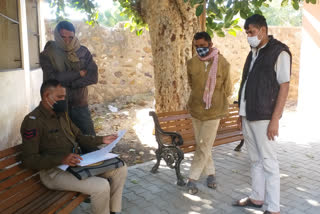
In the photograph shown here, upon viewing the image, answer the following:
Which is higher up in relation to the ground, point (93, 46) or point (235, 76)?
point (93, 46)

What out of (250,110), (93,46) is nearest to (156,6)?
(250,110)

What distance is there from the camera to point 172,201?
3.54 meters

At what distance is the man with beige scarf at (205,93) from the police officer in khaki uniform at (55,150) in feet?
4.17

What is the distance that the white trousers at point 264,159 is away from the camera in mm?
2963

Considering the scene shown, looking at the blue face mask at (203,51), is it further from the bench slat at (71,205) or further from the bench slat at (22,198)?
the bench slat at (22,198)

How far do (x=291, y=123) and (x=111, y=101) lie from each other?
5133 mm

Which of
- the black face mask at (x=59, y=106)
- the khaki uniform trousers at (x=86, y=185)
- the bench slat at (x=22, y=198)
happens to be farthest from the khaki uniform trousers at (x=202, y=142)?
the bench slat at (x=22, y=198)

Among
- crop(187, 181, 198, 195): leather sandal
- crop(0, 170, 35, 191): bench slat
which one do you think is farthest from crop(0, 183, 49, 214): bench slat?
crop(187, 181, 198, 195): leather sandal

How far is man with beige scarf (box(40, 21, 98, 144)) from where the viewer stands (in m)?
3.40

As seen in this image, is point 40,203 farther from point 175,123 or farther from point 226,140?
point 226,140

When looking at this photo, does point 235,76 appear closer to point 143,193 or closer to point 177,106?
point 177,106

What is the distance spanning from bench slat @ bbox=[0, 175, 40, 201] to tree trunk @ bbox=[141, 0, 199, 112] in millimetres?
3345

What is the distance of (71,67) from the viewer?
351 cm

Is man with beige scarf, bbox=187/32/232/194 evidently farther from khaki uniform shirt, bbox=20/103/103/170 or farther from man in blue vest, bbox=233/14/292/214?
khaki uniform shirt, bbox=20/103/103/170
